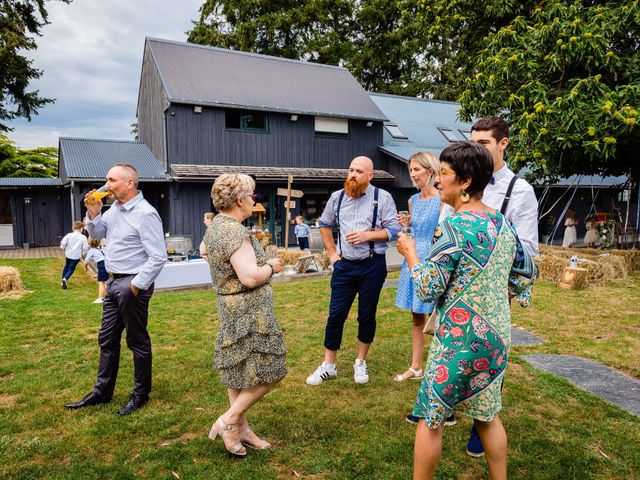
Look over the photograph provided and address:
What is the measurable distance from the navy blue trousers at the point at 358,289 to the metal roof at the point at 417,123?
1547 centimetres

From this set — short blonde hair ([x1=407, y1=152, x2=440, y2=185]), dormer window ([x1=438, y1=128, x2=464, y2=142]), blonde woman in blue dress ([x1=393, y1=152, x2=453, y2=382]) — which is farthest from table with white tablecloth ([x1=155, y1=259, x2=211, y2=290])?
dormer window ([x1=438, y1=128, x2=464, y2=142])

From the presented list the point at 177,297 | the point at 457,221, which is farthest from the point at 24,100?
the point at 457,221

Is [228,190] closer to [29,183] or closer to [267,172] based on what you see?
[267,172]

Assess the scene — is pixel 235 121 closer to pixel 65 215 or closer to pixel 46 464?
pixel 65 215

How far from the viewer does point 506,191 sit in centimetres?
276

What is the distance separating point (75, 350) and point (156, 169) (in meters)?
12.2

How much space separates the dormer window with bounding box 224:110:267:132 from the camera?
17.0 m

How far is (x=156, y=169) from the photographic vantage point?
54.0 ft

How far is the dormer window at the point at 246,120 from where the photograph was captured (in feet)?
55.9

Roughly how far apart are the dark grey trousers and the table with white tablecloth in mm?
5610

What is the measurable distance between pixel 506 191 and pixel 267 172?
1466 cm

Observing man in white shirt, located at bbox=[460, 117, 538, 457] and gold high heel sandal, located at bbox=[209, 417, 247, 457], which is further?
gold high heel sandal, located at bbox=[209, 417, 247, 457]

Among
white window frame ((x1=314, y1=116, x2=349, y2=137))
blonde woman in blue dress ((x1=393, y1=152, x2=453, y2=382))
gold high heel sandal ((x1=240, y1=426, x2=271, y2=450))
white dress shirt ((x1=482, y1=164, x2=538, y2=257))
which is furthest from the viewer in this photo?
white window frame ((x1=314, y1=116, x2=349, y2=137))

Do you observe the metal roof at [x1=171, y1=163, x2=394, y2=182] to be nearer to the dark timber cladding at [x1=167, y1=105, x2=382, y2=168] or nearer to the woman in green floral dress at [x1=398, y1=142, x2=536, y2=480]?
the dark timber cladding at [x1=167, y1=105, x2=382, y2=168]
